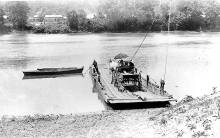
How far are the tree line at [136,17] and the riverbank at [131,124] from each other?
97835 millimetres

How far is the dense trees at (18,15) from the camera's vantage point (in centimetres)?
11994

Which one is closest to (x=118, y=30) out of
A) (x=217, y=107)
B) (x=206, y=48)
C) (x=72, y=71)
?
(x=206, y=48)

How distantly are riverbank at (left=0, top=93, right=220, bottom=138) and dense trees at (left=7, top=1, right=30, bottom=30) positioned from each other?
333 feet

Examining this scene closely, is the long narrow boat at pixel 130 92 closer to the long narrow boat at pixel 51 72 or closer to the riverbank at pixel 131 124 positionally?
the riverbank at pixel 131 124

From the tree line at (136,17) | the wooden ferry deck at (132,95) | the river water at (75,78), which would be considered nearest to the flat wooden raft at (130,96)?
the wooden ferry deck at (132,95)

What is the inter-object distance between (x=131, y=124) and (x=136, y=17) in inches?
4222

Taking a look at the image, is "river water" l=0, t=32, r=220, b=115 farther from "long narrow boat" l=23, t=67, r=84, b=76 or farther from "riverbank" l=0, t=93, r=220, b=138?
"riverbank" l=0, t=93, r=220, b=138

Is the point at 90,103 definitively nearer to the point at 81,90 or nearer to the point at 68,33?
the point at 81,90

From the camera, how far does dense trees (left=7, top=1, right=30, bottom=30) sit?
120m

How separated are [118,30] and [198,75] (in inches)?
3281

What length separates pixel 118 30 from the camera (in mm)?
123562

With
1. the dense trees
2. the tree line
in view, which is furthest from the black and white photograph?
the tree line

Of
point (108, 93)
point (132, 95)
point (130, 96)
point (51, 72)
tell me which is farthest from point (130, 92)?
point (51, 72)

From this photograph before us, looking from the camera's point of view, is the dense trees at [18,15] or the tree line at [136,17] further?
the tree line at [136,17]
